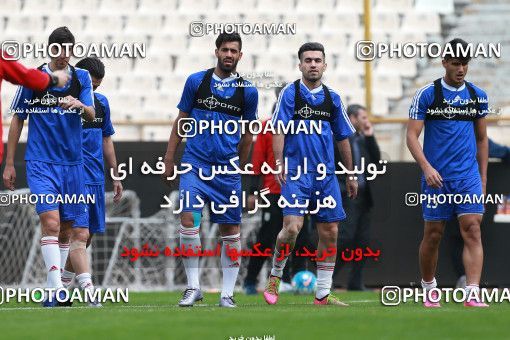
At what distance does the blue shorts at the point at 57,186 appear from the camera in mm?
10500

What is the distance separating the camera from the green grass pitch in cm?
782

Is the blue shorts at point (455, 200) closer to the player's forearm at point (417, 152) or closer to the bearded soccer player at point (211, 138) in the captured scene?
Result: the player's forearm at point (417, 152)

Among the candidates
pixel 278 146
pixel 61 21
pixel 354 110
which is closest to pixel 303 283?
pixel 354 110

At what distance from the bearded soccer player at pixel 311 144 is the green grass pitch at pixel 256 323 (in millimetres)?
1198

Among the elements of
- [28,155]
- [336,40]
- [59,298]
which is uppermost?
[336,40]

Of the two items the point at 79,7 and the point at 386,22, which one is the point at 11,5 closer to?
the point at 79,7

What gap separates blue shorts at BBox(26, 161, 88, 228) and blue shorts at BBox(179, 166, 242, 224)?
0.82 meters

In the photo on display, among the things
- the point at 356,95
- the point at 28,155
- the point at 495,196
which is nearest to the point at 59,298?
the point at 28,155

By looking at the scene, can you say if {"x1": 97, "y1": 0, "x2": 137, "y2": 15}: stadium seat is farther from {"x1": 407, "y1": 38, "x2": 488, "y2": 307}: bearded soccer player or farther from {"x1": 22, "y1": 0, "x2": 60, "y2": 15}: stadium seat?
{"x1": 407, "y1": 38, "x2": 488, "y2": 307}: bearded soccer player

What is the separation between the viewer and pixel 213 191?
1075 centimetres

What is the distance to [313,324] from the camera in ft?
27.4

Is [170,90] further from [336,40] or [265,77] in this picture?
[265,77]

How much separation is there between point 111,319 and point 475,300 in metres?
3.16

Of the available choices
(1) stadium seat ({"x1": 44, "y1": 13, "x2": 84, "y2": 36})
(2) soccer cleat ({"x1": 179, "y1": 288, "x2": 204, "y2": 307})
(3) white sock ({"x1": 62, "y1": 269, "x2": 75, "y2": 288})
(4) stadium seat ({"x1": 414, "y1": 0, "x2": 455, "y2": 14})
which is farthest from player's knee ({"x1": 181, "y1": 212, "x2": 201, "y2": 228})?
(1) stadium seat ({"x1": 44, "y1": 13, "x2": 84, "y2": 36})
